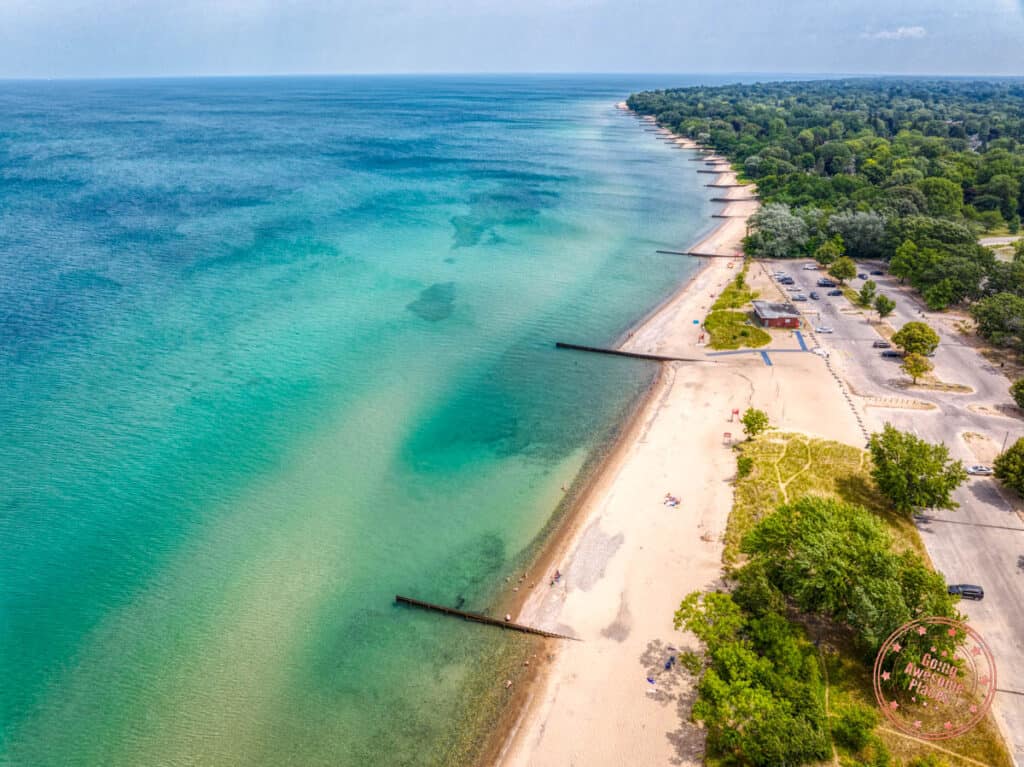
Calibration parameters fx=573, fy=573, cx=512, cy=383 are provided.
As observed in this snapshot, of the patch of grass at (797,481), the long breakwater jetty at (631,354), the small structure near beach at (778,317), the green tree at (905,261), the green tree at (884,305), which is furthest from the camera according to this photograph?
the green tree at (905,261)

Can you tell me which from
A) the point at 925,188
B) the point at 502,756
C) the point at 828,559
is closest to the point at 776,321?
the point at 828,559

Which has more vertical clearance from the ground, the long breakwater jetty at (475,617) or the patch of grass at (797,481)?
the patch of grass at (797,481)

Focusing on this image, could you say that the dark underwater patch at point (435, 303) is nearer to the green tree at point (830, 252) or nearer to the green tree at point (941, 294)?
the green tree at point (830, 252)

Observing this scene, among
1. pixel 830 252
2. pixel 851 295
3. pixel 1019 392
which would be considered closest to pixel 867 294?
pixel 851 295

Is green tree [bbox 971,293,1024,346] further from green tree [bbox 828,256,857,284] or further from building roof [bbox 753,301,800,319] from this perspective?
green tree [bbox 828,256,857,284]

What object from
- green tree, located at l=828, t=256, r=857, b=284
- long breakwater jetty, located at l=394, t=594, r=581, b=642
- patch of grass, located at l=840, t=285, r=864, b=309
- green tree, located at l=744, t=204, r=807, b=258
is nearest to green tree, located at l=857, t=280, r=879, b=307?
patch of grass, located at l=840, t=285, r=864, b=309

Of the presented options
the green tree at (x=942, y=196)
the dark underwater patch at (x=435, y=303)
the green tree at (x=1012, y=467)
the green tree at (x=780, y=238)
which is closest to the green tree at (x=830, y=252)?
the green tree at (x=780, y=238)
